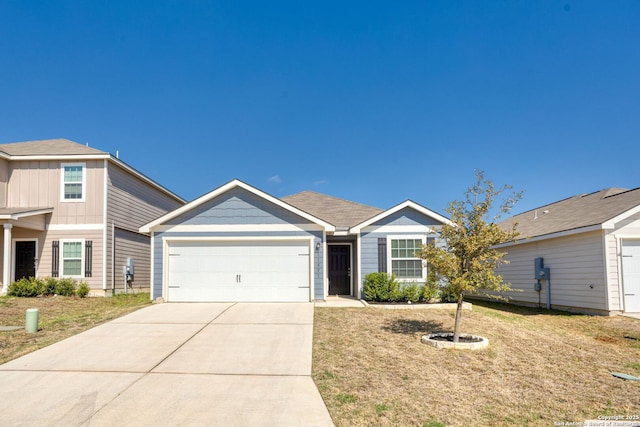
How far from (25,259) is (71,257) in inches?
87.6

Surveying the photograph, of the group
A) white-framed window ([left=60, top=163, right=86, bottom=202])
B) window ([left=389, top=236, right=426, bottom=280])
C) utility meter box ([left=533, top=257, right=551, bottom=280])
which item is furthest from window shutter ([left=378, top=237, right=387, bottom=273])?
white-framed window ([left=60, top=163, right=86, bottom=202])

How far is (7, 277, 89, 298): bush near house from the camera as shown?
1502 centimetres

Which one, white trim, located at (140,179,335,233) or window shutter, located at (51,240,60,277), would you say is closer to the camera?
white trim, located at (140,179,335,233)

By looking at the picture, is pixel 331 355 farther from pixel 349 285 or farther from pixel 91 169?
pixel 91 169

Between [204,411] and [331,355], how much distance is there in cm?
300

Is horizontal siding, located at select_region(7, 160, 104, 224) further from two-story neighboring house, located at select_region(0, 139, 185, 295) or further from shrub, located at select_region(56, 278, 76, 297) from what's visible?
shrub, located at select_region(56, 278, 76, 297)

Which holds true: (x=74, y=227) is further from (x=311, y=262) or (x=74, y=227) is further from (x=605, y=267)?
(x=605, y=267)

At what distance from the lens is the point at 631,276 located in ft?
41.5

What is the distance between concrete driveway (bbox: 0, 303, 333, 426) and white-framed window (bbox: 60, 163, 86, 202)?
26.3 ft

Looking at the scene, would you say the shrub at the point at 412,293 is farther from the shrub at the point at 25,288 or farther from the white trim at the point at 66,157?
the shrub at the point at 25,288

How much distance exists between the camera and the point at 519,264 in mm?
17453

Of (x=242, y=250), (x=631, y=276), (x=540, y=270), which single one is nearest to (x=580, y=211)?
(x=540, y=270)

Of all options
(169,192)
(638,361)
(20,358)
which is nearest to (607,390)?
(638,361)

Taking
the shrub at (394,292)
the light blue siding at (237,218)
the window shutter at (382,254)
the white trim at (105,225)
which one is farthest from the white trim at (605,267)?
the white trim at (105,225)
